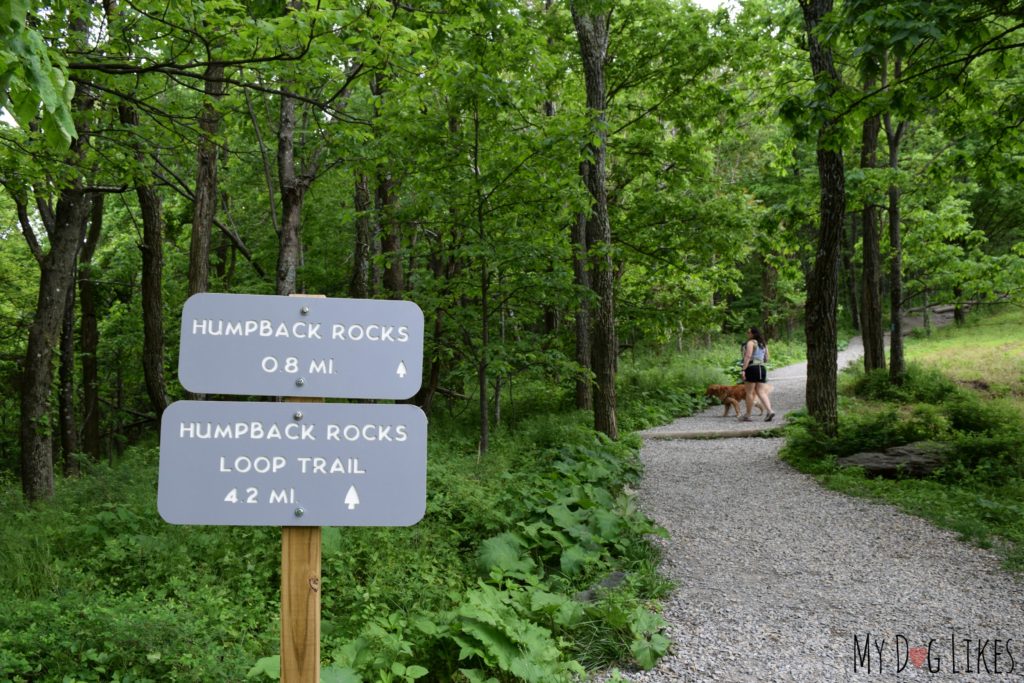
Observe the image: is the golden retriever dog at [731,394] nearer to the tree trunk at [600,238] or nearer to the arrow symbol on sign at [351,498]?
the tree trunk at [600,238]

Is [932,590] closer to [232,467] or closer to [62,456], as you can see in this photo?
[232,467]

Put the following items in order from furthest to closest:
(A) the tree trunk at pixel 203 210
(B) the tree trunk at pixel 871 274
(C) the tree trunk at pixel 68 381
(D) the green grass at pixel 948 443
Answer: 1. (B) the tree trunk at pixel 871 274
2. (C) the tree trunk at pixel 68 381
3. (A) the tree trunk at pixel 203 210
4. (D) the green grass at pixel 948 443

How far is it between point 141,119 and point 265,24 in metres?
6.57

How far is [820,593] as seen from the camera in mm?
5883

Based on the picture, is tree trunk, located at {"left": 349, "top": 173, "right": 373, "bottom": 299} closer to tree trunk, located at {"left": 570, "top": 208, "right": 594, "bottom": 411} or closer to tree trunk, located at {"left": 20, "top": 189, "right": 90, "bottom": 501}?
tree trunk, located at {"left": 570, "top": 208, "right": 594, "bottom": 411}

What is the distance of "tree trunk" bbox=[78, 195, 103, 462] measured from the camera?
14.1 m

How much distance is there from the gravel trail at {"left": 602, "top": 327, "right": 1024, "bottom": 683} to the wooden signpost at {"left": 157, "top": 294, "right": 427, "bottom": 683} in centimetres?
273

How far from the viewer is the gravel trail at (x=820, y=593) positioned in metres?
4.65

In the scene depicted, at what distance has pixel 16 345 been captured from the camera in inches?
654

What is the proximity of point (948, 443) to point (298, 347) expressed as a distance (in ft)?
33.0

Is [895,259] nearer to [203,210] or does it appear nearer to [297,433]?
[203,210]

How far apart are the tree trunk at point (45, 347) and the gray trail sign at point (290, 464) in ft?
25.6

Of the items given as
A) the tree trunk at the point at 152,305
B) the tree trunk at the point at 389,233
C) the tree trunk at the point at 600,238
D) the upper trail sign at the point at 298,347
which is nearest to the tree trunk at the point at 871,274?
the tree trunk at the point at 600,238

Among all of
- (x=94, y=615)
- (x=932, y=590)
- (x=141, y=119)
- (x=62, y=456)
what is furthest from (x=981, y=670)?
(x=62, y=456)
